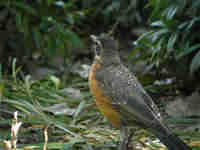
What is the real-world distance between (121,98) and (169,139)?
556 mm

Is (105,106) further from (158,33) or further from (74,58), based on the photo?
(74,58)

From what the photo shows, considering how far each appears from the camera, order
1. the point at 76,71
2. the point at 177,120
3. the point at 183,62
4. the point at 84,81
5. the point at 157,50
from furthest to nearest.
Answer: the point at 76,71, the point at 84,81, the point at 183,62, the point at 157,50, the point at 177,120

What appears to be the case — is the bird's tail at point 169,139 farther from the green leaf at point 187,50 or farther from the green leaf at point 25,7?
the green leaf at point 25,7

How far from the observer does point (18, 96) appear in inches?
171

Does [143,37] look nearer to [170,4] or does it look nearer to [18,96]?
[170,4]

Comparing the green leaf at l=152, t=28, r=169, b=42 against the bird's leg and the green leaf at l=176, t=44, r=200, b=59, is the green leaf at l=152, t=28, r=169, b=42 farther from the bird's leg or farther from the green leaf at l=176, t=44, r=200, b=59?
the bird's leg

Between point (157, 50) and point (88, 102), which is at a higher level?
point (157, 50)

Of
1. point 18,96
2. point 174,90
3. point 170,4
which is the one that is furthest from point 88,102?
point 170,4

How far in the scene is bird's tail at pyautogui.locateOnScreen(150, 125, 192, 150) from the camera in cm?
308

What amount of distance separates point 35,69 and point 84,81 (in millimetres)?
1070

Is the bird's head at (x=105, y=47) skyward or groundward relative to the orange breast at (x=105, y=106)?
skyward

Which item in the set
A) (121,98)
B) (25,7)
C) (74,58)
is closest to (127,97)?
(121,98)

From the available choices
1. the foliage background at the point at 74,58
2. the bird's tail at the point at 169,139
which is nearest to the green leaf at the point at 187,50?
the foliage background at the point at 74,58

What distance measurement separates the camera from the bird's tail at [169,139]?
3.08 metres
